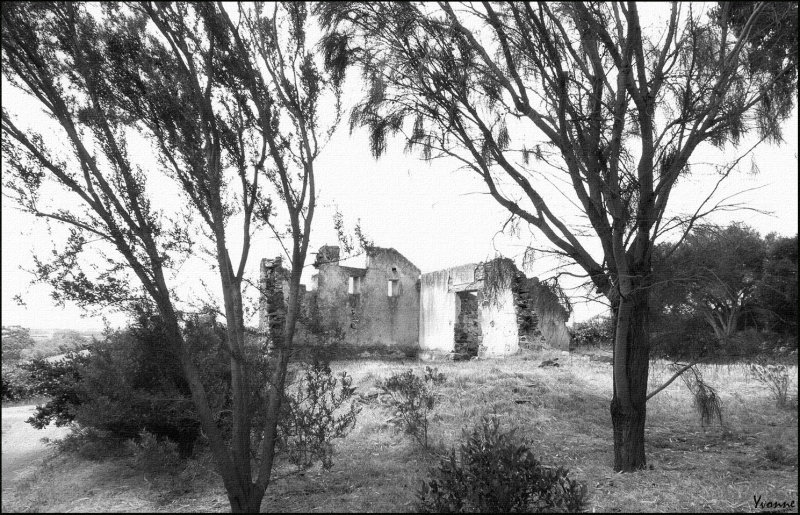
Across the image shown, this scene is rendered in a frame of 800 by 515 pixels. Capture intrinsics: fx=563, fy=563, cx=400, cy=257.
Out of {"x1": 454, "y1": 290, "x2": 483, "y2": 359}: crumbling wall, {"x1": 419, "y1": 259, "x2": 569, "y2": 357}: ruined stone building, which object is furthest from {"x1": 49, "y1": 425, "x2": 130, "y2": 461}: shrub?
{"x1": 454, "y1": 290, "x2": 483, "y2": 359}: crumbling wall

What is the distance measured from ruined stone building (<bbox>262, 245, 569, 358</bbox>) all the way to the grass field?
22.1 ft

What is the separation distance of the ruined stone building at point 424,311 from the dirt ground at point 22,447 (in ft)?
25.8

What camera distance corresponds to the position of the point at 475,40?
17.8 ft

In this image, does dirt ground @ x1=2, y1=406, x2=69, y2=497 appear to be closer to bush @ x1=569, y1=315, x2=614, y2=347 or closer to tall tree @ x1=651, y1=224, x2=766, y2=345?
tall tree @ x1=651, y1=224, x2=766, y2=345

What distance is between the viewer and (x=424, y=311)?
20.0m

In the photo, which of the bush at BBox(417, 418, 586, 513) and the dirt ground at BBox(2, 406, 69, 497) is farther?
the dirt ground at BBox(2, 406, 69, 497)

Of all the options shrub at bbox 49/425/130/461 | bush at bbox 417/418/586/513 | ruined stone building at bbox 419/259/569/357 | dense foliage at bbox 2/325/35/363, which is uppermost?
ruined stone building at bbox 419/259/569/357

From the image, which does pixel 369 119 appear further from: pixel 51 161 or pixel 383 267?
pixel 383 267

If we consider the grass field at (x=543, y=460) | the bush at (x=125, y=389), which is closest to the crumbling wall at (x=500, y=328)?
the grass field at (x=543, y=460)

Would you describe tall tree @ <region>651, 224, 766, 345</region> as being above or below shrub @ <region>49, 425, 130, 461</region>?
above

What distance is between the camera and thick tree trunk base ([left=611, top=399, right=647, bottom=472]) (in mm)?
5074

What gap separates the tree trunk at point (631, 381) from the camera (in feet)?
16.7

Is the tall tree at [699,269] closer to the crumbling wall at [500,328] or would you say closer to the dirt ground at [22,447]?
the dirt ground at [22,447]

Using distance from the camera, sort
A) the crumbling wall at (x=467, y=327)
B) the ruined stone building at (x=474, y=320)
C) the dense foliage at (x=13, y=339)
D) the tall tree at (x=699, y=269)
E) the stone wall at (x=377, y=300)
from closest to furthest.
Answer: the dense foliage at (x=13, y=339) → the tall tree at (x=699, y=269) → the ruined stone building at (x=474, y=320) → the crumbling wall at (x=467, y=327) → the stone wall at (x=377, y=300)
